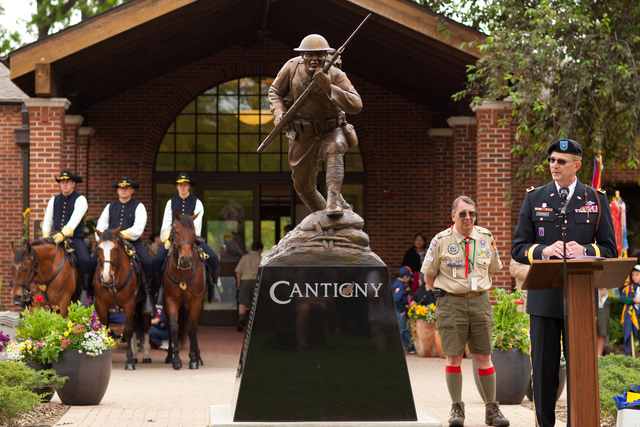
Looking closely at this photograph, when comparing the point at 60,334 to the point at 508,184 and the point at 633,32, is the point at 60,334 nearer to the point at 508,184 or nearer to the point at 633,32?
the point at 508,184

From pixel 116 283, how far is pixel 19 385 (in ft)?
14.7

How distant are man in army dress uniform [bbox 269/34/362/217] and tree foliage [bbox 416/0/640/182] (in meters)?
4.98

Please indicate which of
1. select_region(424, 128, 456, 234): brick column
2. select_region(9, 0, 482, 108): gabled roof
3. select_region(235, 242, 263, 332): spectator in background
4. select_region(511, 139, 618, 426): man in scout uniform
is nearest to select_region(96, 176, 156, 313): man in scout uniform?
select_region(9, 0, 482, 108): gabled roof

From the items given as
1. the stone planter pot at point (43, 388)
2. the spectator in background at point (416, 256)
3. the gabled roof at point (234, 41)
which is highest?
the gabled roof at point (234, 41)

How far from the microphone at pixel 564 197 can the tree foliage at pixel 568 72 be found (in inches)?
245

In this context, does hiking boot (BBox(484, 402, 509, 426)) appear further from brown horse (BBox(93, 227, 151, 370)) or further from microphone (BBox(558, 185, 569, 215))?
brown horse (BBox(93, 227, 151, 370))

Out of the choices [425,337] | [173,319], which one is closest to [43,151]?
[173,319]

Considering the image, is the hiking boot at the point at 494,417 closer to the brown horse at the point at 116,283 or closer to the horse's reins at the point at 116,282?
the brown horse at the point at 116,283

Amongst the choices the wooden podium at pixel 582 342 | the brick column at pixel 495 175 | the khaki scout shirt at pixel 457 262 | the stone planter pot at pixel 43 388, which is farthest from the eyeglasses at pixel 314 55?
the brick column at pixel 495 175

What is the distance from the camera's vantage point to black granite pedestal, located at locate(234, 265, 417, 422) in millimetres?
6418

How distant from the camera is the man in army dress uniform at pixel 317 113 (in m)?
6.90

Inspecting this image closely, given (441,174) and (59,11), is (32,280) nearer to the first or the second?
A: (441,174)

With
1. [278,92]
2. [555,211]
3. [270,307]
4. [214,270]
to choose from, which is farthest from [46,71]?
[555,211]

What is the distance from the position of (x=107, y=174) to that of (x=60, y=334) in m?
9.49
